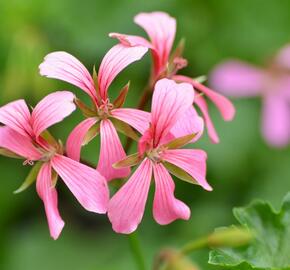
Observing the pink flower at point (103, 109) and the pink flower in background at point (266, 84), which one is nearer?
the pink flower at point (103, 109)

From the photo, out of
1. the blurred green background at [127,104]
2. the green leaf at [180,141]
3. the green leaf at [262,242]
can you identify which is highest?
the green leaf at [180,141]

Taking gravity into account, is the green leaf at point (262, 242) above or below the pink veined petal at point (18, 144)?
below

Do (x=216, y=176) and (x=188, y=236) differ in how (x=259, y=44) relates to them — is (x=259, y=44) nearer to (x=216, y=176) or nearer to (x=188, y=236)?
(x=216, y=176)

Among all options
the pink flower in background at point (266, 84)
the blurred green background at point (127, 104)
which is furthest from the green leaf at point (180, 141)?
the pink flower in background at point (266, 84)

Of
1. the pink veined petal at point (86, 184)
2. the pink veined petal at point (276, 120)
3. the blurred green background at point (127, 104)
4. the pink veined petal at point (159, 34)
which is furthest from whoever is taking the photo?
the pink veined petal at point (276, 120)

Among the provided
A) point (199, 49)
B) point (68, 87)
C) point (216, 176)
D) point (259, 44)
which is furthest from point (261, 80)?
point (68, 87)

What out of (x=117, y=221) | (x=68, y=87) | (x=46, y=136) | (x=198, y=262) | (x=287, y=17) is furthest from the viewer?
(x=287, y=17)

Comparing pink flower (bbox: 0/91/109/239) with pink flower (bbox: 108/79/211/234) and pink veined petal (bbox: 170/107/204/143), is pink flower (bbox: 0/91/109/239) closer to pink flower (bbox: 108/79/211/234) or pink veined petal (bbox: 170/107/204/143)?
pink flower (bbox: 108/79/211/234)

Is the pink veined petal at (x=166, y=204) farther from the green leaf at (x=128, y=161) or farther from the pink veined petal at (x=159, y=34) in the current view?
the pink veined petal at (x=159, y=34)
